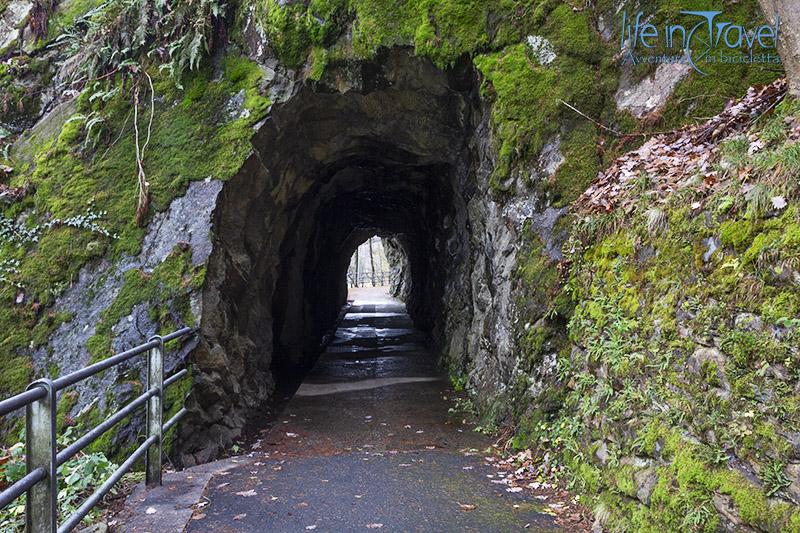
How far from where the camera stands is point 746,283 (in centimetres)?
318

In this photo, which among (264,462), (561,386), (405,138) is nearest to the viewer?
A: (561,386)

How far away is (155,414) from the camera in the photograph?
14.7 feet

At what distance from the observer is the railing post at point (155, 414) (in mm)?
4461

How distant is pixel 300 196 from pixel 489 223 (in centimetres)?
407

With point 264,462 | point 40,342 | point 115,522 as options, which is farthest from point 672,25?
point 40,342

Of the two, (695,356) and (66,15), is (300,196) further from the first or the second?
(695,356)

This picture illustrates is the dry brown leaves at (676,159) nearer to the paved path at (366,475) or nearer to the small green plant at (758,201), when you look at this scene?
the small green plant at (758,201)

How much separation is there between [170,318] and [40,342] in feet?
5.49

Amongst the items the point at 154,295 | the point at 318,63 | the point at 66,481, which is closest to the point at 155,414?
the point at 66,481

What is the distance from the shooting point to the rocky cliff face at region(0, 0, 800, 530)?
3256 mm

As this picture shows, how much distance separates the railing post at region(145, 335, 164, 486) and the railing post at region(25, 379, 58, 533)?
5.97 ft

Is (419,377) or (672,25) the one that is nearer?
(672,25)

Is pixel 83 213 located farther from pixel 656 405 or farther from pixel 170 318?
pixel 656 405

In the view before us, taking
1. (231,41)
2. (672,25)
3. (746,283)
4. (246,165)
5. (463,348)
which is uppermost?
(231,41)
